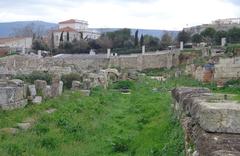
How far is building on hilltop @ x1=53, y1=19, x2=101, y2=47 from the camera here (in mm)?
113031

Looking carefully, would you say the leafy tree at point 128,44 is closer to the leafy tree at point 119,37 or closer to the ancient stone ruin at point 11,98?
the leafy tree at point 119,37

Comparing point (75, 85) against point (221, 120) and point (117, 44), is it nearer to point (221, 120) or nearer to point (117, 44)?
point (221, 120)

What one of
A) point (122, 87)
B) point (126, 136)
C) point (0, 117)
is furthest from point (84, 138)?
point (122, 87)

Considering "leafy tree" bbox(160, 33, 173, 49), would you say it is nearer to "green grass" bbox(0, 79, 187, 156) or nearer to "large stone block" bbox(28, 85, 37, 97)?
"large stone block" bbox(28, 85, 37, 97)

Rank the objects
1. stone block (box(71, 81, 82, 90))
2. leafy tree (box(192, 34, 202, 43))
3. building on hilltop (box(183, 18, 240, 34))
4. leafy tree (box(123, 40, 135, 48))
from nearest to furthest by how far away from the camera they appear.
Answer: stone block (box(71, 81, 82, 90)), leafy tree (box(192, 34, 202, 43)), leafy tree (box(123, 40, 135, 48)), building on hilltop (box(183, 18, 240, 34))

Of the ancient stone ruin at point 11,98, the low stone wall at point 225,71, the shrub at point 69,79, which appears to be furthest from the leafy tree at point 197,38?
the ancient stone ruin at point 11,98

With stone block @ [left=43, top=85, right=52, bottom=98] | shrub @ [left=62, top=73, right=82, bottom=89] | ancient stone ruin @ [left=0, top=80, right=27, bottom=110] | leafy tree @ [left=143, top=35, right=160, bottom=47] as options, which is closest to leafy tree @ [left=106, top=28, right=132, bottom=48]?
leafy tree @ [left=143, top=35, right=160, bottom=47]

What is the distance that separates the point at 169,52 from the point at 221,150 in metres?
67.7

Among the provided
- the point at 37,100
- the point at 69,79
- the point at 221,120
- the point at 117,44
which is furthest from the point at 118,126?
the point at 117,44

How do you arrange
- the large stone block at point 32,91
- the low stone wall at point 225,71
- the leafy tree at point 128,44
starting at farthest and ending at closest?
the leafy tree at point 128,44 < the low stone wall at point 225,71 < the large stone block at point 32,91

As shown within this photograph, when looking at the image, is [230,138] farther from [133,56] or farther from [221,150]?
[133,56]

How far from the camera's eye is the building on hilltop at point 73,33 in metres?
113

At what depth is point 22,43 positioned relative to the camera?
111 m

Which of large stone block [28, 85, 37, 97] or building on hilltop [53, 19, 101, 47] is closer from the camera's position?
large stone block [28, 85, 37, 97]
